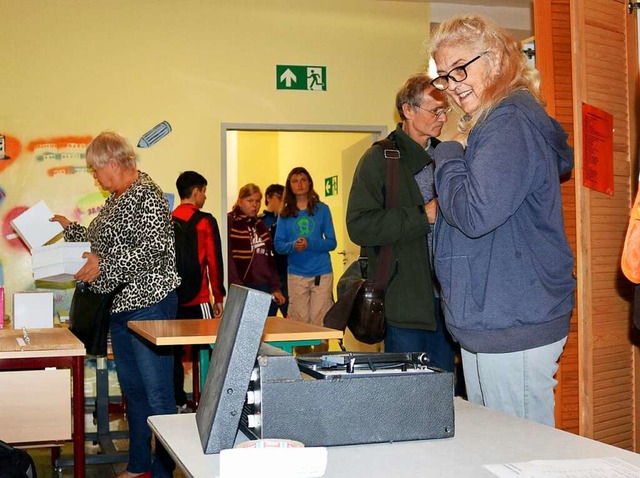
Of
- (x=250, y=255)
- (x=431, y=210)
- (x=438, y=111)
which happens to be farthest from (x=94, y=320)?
(x=250, y=255)

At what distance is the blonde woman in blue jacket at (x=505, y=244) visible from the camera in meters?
1.79

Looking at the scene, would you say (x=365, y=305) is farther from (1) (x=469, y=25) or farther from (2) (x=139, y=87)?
(2) (x=139, y=87)

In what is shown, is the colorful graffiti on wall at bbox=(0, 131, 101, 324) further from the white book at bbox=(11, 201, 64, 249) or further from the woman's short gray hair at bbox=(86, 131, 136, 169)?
the woman's short gray hair at bbox=(86, 131, 136, 169)

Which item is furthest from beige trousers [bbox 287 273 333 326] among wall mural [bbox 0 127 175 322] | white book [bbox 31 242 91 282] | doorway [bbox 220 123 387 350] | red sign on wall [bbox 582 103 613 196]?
red sign on wall [bbox 582 103 613 196]

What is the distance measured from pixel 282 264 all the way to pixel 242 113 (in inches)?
53.6

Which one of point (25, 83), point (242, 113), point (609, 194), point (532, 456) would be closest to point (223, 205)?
point (242, 113)

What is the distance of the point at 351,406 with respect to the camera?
4.69 ft

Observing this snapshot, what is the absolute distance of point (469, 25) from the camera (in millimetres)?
1968

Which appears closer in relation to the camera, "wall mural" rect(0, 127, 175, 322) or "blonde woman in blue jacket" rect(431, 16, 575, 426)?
"blonde woman in blue jacket" rect(431, 16, 575, 426)

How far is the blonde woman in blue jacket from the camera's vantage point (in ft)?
5.88

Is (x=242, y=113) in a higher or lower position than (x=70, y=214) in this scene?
higher

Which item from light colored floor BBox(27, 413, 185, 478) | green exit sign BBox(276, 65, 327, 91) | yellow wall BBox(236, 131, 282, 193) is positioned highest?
green exit sign BBox(276, 65, 327, 91)

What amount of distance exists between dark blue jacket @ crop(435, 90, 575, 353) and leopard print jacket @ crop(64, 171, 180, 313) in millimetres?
1921

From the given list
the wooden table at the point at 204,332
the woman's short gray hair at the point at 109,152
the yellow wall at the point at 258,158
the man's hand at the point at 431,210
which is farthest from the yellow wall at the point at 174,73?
the yellow wall at the point at 258,158
